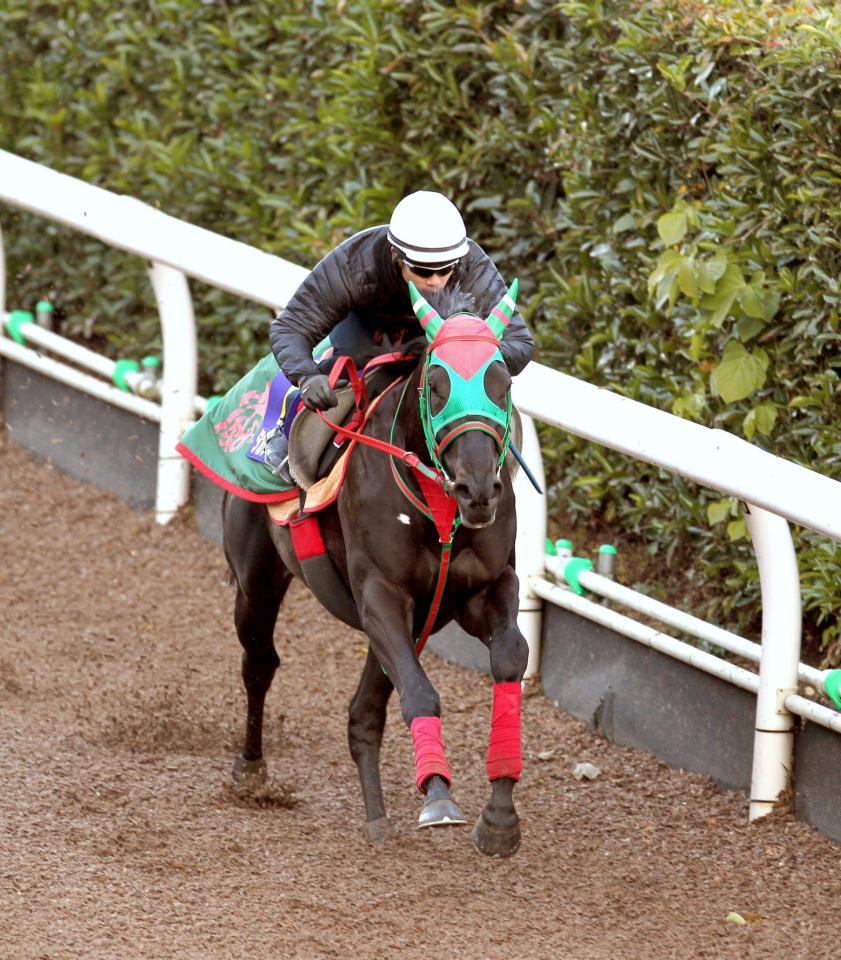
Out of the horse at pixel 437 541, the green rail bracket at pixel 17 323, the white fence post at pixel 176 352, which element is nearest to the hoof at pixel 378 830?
the horse at pixel 437 541

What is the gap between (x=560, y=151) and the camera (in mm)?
6816

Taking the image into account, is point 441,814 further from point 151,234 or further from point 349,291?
point 151,234

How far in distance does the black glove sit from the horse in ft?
0.53

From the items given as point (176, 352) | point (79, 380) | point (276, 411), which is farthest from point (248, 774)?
point (79, 380)

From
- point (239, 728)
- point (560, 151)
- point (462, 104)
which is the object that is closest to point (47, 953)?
point (239, 728)

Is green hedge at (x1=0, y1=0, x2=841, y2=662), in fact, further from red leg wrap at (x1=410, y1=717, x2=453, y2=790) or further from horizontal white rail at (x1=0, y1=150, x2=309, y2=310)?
red leg wrap at (x1=410, y1=717, x2=453, y2=790)

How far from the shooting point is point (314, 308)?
5.19 metres

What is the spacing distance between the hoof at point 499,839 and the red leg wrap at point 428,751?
0.68 feet

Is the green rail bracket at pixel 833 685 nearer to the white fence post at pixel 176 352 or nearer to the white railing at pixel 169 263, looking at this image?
the white railing at pixel 169 263

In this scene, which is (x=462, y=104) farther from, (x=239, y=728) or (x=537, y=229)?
(x=239, y=728)

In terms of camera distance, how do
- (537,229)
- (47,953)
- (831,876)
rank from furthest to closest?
(537,229), (831,876), (47,953)

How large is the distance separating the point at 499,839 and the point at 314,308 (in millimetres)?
1620

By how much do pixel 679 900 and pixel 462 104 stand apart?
3.72 meters

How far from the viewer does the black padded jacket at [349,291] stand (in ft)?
16.7
